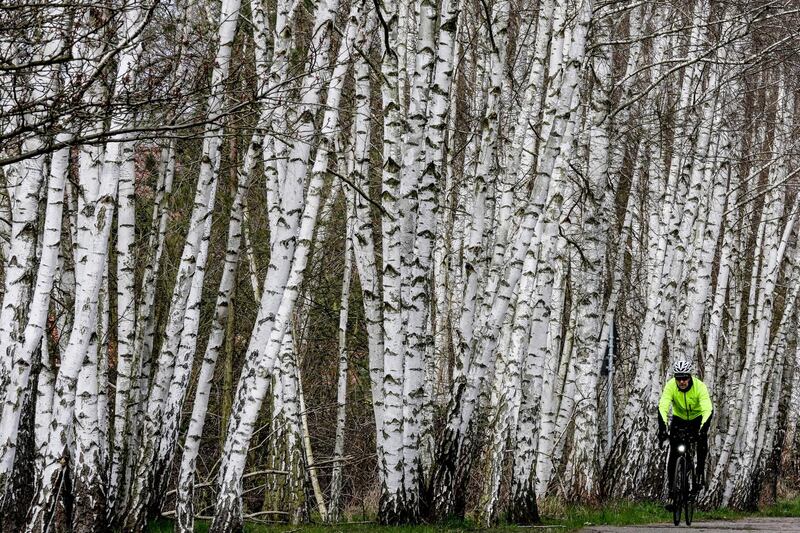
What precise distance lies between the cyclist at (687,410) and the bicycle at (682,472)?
0.06 meters

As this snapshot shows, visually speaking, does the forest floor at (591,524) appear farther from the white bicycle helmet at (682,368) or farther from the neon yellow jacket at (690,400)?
the white bicycle helmet at (682,368)

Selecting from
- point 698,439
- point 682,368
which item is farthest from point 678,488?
point 682,368

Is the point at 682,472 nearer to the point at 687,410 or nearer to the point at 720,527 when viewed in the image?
the point at 687,410

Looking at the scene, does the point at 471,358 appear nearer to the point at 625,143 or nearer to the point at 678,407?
the point at 678,407

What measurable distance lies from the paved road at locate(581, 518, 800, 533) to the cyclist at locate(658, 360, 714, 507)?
617 millimetres

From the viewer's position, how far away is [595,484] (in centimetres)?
1889

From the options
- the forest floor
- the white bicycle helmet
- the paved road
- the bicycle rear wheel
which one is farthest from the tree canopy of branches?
the bicycle rear wheel

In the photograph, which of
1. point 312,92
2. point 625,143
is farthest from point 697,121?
point 312,92

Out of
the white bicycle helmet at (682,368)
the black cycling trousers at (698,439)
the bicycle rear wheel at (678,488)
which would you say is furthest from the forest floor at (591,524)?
the white bicycle helmet at (682,368)

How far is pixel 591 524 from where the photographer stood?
1510 centimetres

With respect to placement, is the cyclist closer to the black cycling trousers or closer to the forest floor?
the black cycling trousers

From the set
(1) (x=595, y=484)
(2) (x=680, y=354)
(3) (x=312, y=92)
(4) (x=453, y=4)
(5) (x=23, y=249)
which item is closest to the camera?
(5) (x=23, y=249)

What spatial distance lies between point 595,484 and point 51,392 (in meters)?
9.44

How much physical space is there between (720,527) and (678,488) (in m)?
0.91
